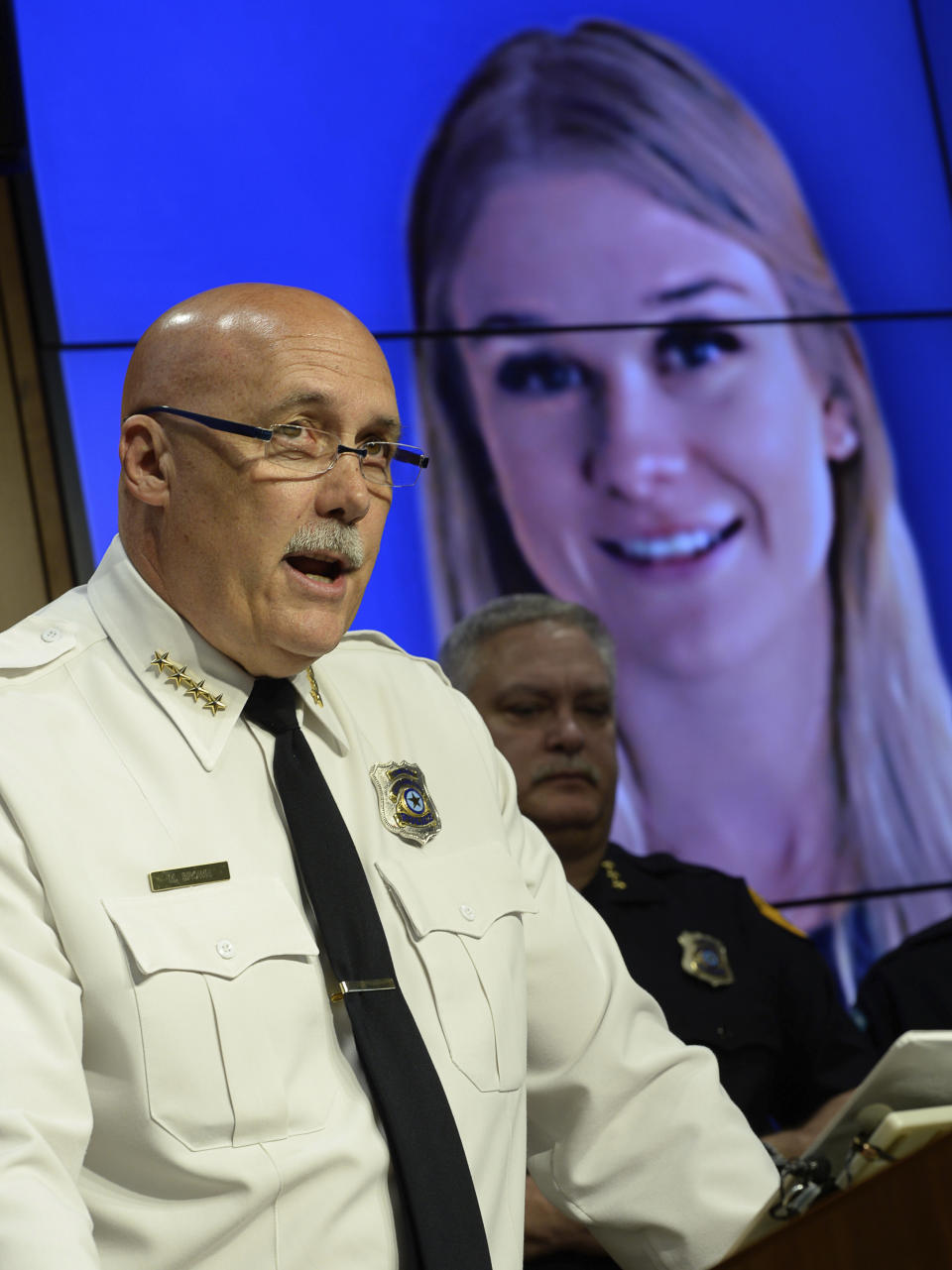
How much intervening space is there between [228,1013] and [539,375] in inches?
93.2

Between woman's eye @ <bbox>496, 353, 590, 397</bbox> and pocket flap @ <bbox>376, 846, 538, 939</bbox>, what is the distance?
1984mm

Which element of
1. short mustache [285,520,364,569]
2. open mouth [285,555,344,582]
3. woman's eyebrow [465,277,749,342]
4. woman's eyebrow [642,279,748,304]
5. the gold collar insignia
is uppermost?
woman's eyebrow [642,279,748,304]

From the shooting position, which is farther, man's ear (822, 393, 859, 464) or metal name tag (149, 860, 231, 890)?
man's ear (822, 393, 859, 464)

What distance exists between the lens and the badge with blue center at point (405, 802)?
1.55 meters

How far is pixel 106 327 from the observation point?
121 inches

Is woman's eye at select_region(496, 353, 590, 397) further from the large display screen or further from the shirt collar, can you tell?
the shirt collar

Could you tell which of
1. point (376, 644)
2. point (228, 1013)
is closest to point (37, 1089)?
point (228, 1013)

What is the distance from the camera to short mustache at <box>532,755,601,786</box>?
255cm

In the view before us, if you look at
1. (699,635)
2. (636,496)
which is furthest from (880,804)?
(636,496)

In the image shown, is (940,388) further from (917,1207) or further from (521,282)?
(917,1207)

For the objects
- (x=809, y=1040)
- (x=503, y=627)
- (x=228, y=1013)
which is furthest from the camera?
(x=503, y=627)

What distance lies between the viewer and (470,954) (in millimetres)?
1487

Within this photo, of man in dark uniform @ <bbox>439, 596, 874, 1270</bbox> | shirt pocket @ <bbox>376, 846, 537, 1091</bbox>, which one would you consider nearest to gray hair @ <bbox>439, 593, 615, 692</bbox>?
man in dark uniform @ <bbox>439, 596, 874, 1270</bbox>

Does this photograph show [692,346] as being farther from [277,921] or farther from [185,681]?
[277,921]
